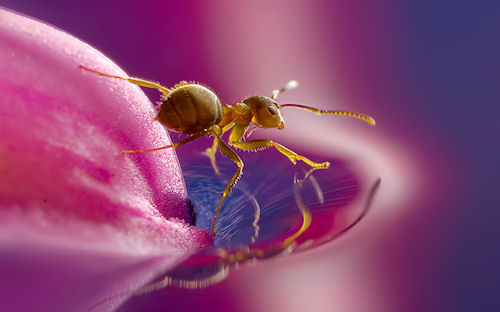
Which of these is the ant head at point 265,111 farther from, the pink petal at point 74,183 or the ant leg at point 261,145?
the pink petal at point 74,183

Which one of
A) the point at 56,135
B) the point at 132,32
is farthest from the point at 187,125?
the point at 56,135

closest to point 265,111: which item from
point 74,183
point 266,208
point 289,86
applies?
point 289,86

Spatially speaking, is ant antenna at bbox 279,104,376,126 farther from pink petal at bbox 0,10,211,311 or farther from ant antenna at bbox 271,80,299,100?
pink petal at bbox 0,10,211,311

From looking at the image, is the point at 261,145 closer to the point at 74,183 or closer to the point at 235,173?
the point at 235,173

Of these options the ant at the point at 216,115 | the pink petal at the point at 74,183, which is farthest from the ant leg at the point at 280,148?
the pink petal at the point at 74,183

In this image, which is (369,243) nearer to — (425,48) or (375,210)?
(375,210)
